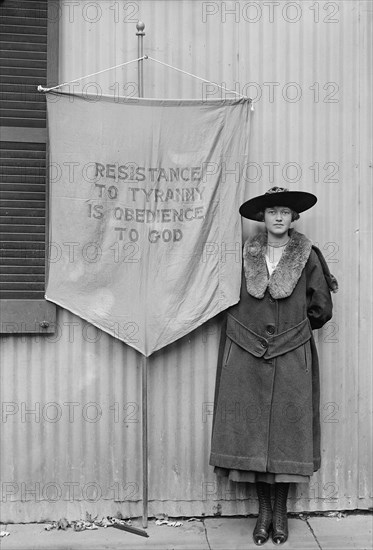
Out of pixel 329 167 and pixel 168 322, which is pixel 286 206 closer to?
pixel 329 167

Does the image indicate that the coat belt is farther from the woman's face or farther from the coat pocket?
the woman's face

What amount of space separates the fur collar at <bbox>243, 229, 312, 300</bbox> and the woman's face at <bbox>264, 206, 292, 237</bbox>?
96 mm

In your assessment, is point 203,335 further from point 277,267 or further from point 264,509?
point 264,509

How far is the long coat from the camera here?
4.68m

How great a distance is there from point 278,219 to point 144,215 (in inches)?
33.7

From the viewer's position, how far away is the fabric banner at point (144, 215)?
478 centimetres

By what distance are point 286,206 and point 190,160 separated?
0.69 m

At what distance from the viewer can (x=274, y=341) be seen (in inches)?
186

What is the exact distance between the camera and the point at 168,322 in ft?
15.8

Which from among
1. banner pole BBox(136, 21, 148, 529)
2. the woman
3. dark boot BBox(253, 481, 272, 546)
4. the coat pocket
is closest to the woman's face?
the woman

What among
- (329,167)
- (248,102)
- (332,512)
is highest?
(248,102)

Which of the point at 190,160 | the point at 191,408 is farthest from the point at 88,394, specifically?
the point at 190,160

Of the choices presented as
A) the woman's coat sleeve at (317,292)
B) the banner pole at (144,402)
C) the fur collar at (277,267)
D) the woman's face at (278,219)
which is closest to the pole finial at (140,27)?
the banner pole at (144,402)

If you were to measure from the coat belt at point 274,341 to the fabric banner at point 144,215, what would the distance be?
9.6 inches
